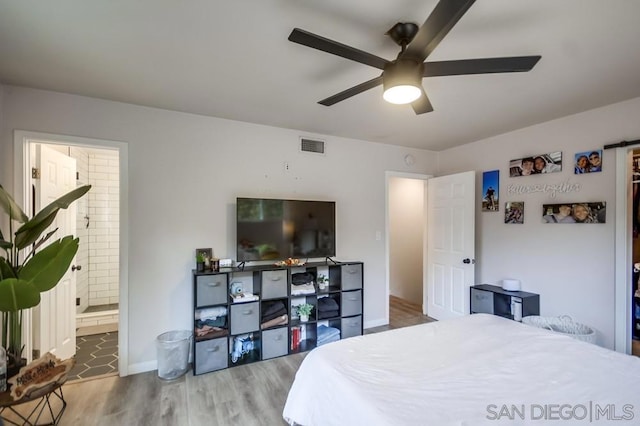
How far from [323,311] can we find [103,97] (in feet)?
9.75

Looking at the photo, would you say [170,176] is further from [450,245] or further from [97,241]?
[450,245]

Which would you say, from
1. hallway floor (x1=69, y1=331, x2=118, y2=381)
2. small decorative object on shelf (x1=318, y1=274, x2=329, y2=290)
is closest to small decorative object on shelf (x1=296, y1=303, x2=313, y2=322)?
small decorative object on shelf (x1=318, y1=274, x2=329, y2=290)

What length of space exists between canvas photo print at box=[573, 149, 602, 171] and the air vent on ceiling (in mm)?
2662

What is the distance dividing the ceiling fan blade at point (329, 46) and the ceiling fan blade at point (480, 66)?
0.27 m

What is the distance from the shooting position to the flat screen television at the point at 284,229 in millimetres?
3041

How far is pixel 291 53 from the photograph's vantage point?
6.41 ft

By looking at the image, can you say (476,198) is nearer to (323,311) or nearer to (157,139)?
(323,311)

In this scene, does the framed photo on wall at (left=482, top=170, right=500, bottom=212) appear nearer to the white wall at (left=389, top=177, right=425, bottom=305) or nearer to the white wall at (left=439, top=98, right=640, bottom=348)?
the white wall at (left=439, top=98, right=640, bottom=348)

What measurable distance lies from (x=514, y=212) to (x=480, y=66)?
2575 millimetres

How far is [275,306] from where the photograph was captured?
10.3 feet

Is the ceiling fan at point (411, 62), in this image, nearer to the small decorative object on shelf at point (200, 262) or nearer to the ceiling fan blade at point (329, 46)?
the ceiling fan blade at point (329, 46)

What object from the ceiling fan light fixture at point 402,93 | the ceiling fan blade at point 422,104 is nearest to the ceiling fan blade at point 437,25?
the ceiling fan light fixture at point 402,93

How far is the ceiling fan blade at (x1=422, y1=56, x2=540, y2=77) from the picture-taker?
1485 millimetres

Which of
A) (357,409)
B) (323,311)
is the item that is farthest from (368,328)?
(357,409)
